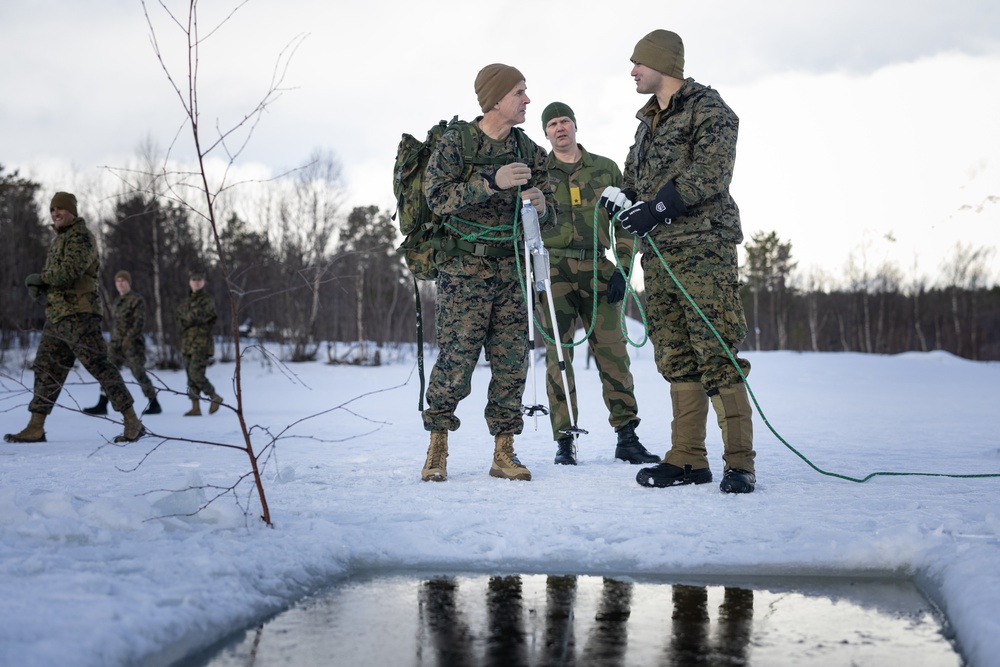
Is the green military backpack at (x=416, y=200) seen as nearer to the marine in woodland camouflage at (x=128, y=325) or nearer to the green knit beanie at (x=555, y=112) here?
the green knit beanie at (x=555, y=112)

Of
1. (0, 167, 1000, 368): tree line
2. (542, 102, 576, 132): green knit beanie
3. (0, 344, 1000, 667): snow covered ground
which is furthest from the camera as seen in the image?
(0, 167, 1000, 368): tree line

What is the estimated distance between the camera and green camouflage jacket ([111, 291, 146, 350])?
10172mm

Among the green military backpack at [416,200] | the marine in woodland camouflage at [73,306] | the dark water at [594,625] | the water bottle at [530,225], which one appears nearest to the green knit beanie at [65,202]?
the marine in woodland camouflage at [73,306]

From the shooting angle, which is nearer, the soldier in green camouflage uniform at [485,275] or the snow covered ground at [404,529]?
the snow covered ground at [404,529]

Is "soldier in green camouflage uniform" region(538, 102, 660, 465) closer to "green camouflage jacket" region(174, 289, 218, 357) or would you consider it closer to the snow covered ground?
the snow covered ground

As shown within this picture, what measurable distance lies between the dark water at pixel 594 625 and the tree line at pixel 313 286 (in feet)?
4.53

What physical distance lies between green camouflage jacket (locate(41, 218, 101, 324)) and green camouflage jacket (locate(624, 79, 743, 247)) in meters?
4.82

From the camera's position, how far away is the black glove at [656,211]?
3.74m

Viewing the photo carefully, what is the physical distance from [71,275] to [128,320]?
13.1 feet

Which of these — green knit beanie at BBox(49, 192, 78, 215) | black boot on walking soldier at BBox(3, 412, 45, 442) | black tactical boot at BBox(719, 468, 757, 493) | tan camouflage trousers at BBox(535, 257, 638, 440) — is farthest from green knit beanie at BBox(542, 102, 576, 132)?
black boot on walking soldier at BBox(3, 412, 45, 442)

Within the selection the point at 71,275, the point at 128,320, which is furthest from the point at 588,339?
the point at 128,320

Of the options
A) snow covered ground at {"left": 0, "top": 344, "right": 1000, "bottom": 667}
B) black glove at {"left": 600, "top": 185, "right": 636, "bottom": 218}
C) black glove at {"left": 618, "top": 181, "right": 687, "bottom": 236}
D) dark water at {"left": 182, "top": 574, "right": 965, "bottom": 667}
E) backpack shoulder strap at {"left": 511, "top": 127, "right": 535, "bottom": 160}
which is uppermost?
backpack shoulder strap at {"left": 511, "top": 127, "right": 535, "bottom": 160}

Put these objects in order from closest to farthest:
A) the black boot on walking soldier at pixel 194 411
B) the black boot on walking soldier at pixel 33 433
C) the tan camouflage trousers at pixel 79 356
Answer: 1. the tan camouflage trousers at pixel 79 356
2. the black boot on walking soldier at pixel 33 433
3. the black boot on walking soldier at pixel 194 411

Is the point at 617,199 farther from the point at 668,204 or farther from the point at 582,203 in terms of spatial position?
the point at 582,203
